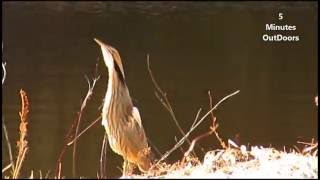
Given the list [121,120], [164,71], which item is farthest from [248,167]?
[164,71]

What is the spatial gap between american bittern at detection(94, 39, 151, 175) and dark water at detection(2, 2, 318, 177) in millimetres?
4486

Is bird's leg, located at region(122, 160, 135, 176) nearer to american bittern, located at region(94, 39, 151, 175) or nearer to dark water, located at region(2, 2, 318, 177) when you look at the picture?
american bittern, located at region(94, 39, 151, 175)

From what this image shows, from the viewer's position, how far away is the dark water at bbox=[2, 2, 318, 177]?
45.6 ft

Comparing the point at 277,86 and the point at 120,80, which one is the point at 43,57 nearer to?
the point at 277,86

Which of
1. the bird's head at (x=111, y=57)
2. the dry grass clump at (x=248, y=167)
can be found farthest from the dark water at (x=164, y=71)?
the dry grass clump at (x=248, y=167)

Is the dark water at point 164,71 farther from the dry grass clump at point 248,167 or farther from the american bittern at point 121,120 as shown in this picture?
the dry grass clump at point 248,167

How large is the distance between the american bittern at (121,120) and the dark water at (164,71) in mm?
4486

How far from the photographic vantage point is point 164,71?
22062mm

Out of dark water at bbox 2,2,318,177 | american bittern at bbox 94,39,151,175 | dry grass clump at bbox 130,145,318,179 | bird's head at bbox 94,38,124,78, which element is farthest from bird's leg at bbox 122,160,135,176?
dark water at bbox 2,2,318,177

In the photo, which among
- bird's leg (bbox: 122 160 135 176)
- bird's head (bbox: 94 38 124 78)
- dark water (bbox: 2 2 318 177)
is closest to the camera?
bird's head (bbox: 94 38 124 78)

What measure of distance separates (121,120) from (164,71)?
1806 centimetres

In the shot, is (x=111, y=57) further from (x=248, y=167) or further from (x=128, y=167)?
(x=248, y=167)

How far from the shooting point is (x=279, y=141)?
44.9 feet

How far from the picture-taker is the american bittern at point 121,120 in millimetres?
3895
